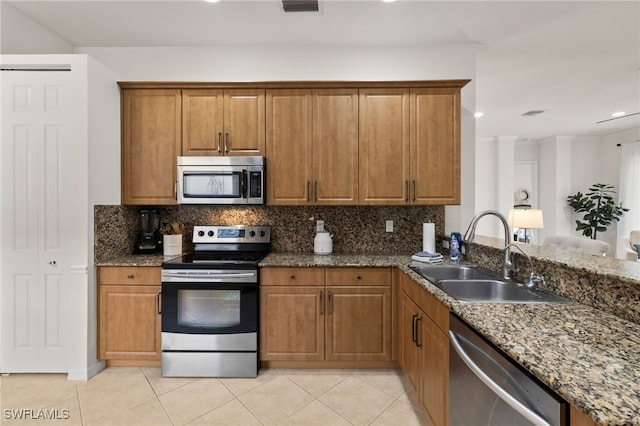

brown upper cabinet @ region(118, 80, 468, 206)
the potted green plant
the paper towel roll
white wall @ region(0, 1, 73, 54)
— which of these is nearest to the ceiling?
white wall @ region(0, 1, 73, 54)

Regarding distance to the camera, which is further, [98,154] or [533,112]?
[533,112]

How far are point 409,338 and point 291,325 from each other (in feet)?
3.02

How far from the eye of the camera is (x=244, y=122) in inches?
107

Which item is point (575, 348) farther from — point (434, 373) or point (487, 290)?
point (487, 290)

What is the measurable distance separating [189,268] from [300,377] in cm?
123

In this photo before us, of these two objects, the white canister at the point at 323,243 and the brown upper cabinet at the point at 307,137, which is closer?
the brown upper cabinet at the point at 307,137

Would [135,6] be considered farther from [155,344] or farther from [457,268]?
[457,268]

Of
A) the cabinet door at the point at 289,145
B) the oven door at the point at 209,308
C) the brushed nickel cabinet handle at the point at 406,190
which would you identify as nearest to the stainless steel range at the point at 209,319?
the oven door at the point at 209,308

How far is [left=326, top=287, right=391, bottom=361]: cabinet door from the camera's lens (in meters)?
2.43

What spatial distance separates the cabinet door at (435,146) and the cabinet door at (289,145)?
3.11 feet

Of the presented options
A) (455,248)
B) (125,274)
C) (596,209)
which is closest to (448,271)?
(455,248)

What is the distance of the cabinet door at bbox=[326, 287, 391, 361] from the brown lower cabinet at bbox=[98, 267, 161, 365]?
1.43 m

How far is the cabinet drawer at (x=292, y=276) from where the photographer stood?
8.04 feet

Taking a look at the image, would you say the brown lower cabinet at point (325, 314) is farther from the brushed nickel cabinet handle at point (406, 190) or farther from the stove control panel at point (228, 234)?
the brushed nickel cabinet handle at point (406, 190)
